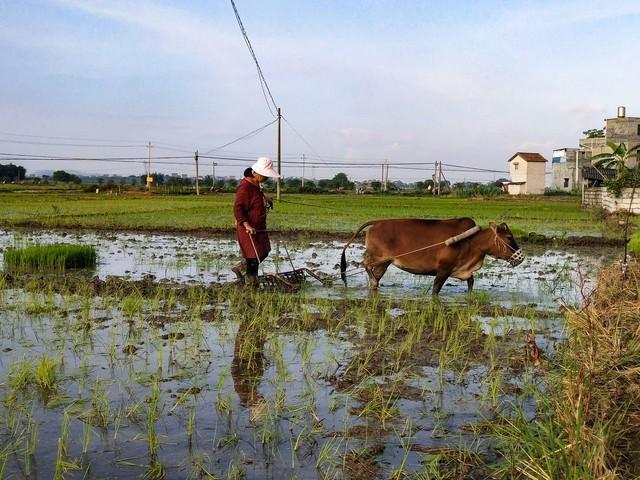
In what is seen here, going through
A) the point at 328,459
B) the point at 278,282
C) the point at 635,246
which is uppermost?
the point at 635,246

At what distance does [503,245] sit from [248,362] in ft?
13.3

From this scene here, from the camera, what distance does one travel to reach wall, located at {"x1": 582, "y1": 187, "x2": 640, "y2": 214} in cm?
2216

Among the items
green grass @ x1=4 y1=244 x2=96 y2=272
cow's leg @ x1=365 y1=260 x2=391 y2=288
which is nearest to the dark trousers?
cow's leg @ x1=365 y1=260 x2=391 y2=288

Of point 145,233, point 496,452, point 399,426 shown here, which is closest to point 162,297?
point 399,426

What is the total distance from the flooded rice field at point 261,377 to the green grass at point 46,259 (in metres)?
1.46

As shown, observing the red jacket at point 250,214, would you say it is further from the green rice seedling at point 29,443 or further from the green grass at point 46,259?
the green rice seedling at point 29,443

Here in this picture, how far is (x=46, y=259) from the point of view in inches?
413

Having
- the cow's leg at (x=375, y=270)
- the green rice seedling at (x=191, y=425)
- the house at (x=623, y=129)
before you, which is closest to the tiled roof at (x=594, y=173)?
the house at (x=623, y=129)

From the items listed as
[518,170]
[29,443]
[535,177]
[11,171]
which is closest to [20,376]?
[29,443]

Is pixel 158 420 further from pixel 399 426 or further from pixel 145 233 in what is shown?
pixel 145 233

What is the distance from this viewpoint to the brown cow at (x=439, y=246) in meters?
8.23

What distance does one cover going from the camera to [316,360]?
18.0ft

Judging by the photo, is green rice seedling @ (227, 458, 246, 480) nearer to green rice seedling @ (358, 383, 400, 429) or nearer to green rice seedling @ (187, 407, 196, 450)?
green rice seedling @ (187, 407, 196, 450)

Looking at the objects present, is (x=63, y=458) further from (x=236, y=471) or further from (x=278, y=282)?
(x=278, y=282)
